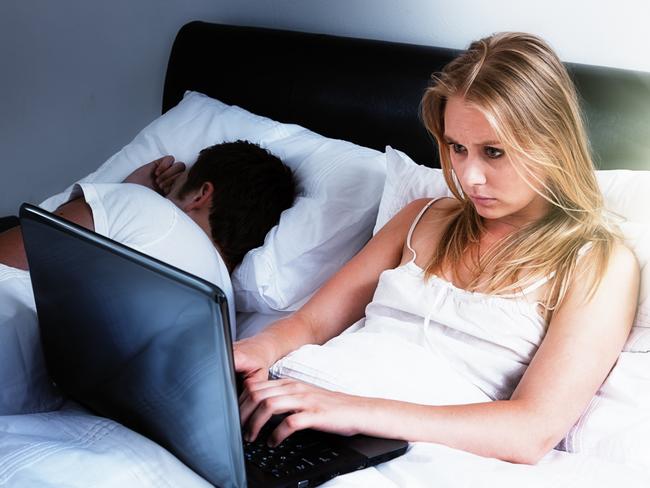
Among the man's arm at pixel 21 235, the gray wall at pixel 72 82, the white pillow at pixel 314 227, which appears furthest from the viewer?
the gray wall at pixel 72 82

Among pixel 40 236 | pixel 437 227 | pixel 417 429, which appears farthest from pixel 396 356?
pixel 40 236

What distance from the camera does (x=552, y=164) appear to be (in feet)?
4.13

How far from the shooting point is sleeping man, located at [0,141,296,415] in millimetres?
1293

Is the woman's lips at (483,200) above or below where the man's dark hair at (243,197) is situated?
above

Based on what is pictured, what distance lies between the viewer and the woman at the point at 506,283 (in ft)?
3.75

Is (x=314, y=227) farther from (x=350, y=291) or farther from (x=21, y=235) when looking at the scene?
(x=21, y=235)

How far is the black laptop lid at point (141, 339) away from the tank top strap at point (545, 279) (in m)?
0.53

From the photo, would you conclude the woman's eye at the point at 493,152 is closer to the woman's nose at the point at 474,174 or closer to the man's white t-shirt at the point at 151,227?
the woman's nose at the point at 474,174

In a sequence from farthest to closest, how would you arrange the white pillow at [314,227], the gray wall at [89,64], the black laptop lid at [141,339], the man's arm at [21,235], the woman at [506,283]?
the gray wall at [89,64] < the white pillow at [314,227] < the man's arm at [21,235] < the woman at [506,283] < the black laptop lid at [141,339]

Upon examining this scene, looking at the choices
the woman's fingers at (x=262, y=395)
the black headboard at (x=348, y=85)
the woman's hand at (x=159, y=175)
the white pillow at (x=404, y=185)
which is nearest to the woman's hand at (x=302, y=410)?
the woman's fingers at (x=262, y=395)

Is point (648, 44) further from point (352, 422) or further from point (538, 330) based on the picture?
point (352, 422)

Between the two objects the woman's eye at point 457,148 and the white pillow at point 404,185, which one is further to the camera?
the white pillow at point 404,185

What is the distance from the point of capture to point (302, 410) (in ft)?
3.65

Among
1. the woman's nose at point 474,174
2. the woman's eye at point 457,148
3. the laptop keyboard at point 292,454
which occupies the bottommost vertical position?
the laptop keyboard at point 292,454
